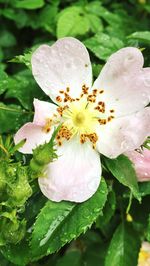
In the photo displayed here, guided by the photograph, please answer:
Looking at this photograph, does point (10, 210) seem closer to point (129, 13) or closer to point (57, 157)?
point (57, 157)

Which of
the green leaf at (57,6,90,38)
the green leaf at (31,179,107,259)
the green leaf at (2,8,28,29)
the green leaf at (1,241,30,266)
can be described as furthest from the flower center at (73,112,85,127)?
the green leaf at (2,8,28,29)

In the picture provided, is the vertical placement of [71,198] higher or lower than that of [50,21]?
higher

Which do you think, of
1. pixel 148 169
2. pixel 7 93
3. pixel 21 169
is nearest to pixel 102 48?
pixel 7 93

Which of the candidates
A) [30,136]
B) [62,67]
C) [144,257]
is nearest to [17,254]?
[30,136]

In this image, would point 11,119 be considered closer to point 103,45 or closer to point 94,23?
point 103,45

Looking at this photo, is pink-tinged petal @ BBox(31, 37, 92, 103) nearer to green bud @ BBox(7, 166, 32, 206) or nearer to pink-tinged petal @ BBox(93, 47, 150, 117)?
pink-tinged petal @ BBox(93, 47, 150, 117)

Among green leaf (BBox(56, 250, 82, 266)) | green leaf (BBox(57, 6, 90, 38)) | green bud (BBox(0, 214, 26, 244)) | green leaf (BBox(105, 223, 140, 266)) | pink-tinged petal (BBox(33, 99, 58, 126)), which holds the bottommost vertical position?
green leaf (BBox(56, 250, 82, 266))
